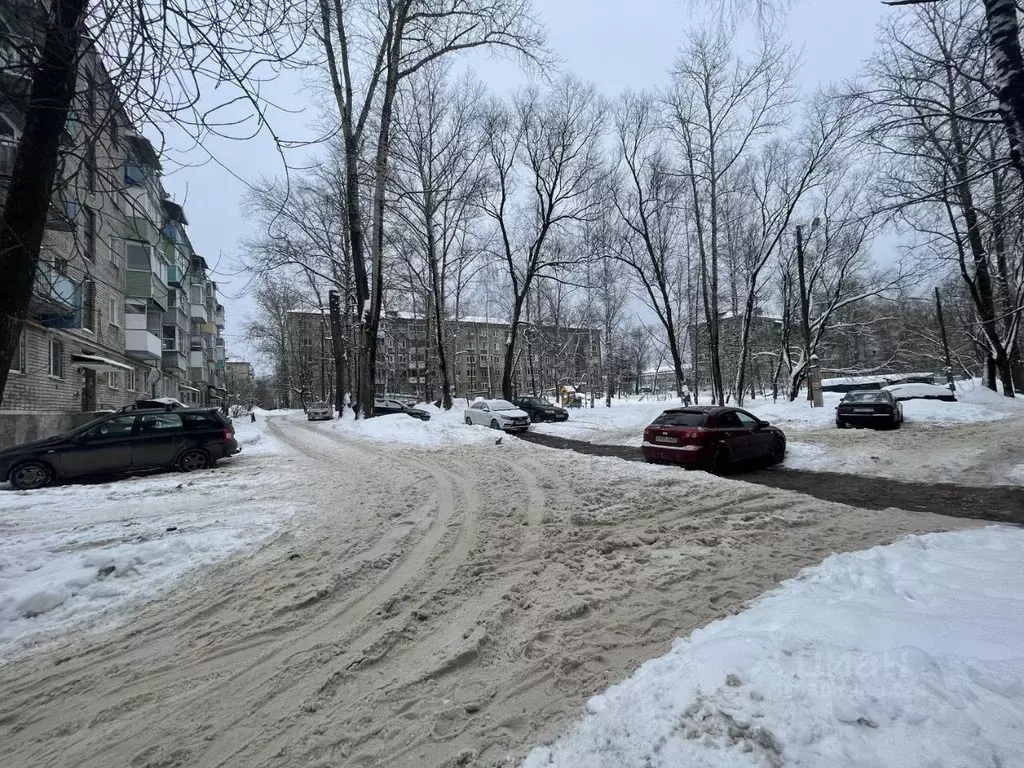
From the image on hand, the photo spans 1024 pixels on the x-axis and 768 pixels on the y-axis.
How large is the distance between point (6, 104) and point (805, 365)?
3507cm

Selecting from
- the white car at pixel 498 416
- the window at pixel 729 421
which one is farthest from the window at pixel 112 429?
the white car at pixel 498 416

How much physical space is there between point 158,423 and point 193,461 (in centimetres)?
117

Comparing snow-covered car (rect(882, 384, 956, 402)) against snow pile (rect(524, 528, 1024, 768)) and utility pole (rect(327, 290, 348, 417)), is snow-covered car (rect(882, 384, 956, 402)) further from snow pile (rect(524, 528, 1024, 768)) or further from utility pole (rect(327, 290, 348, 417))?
utility pole (rect(327, 290, 348, 417))

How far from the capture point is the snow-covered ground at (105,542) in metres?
3.78

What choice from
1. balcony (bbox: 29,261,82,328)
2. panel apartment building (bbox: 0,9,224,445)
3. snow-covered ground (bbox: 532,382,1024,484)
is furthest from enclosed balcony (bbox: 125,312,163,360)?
snow-covered ground (bbox: 532,382,1024,484)

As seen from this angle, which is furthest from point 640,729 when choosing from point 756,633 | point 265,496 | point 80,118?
point 265,496

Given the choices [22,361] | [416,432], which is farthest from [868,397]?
[22,361]

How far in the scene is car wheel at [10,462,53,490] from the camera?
9.55 metres

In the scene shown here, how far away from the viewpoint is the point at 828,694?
2.30 meters

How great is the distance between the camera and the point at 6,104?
3.85 metres

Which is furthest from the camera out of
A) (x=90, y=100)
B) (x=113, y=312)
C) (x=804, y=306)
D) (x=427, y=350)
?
(x=427, y=350)

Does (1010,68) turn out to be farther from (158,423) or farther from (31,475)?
(31,475)

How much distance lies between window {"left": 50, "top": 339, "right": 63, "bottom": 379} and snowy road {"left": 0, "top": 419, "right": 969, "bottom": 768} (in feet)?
53.9

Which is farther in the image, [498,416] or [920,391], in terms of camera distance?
[920,391]
